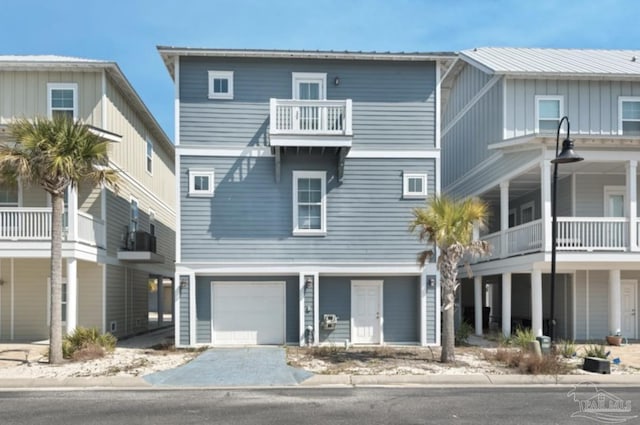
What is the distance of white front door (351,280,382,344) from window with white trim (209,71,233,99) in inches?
289

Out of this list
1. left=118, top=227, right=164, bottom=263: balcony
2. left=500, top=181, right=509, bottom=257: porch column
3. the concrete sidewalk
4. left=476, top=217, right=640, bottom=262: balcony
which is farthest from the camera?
left=118, top=227, right=164, bottom=263: balcony

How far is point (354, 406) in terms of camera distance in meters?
9.72

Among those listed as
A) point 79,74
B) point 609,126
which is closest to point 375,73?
point 609,126

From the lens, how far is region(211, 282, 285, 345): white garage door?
1778 centimetres

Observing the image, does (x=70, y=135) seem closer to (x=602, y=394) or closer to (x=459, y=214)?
(x=459, y=214)

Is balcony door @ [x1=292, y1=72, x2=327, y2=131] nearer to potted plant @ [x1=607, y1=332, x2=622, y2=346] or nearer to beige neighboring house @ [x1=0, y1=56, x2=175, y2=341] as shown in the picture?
beige neighboring house @ [x1=0, y1=56, x2=175, y2=341]

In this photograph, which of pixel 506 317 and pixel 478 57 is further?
pixel 478 57

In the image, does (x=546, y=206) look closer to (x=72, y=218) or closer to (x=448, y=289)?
(x=448, y=289)

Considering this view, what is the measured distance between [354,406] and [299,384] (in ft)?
7.92

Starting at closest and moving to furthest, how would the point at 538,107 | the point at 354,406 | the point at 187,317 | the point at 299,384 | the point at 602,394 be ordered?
the point at 354,406, the point at 602,394, the point at 299,384, the point at 187,317, the point at 538,107

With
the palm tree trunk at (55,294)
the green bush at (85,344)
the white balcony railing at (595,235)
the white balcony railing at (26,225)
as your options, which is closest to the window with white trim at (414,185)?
the white balcony railing at (595,235)

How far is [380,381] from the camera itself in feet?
39.6

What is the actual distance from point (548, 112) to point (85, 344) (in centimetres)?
1678

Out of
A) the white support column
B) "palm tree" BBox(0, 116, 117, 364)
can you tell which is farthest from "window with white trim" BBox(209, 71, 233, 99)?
the white support column
